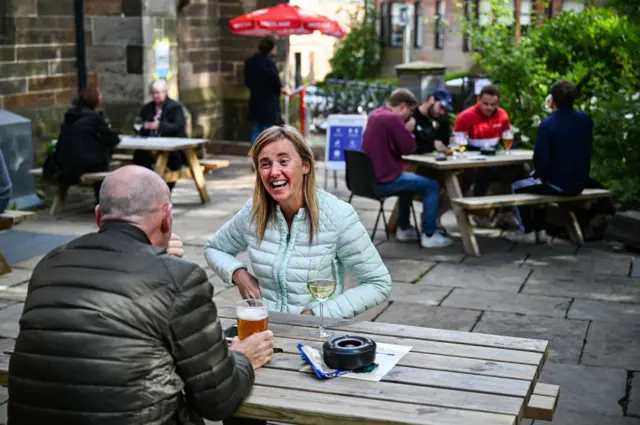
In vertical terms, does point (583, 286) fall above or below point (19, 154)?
below

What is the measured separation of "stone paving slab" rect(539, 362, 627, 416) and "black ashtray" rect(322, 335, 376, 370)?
186cm

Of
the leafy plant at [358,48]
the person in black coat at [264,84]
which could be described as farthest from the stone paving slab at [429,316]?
the leafy plant at [358,48]

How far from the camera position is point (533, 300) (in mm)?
6859

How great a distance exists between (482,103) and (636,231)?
1.83 m

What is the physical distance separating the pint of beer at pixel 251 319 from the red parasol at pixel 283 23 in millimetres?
10534

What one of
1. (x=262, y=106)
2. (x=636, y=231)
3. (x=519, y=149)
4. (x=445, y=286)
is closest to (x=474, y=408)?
(x=445, y=286)

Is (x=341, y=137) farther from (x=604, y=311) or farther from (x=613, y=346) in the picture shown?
(x=613, y=346)

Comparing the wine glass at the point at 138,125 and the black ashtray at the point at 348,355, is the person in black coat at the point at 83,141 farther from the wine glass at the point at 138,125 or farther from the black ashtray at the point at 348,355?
the black ashtray at the point at 348,355

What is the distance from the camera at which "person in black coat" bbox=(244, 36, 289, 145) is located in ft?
44.5

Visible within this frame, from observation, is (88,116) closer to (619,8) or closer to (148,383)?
(619,8)

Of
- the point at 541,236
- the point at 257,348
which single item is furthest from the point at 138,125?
the point at 257,348

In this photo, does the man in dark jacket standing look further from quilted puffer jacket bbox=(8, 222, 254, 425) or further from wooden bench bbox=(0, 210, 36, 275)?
wooden bench bbox=(0, 210, 36, 275)

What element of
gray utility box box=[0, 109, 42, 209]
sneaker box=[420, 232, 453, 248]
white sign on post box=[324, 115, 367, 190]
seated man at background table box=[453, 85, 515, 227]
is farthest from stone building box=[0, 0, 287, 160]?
sneaker box=[420, 232, 453, 248]

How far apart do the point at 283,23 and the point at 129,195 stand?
10997 millimetres
